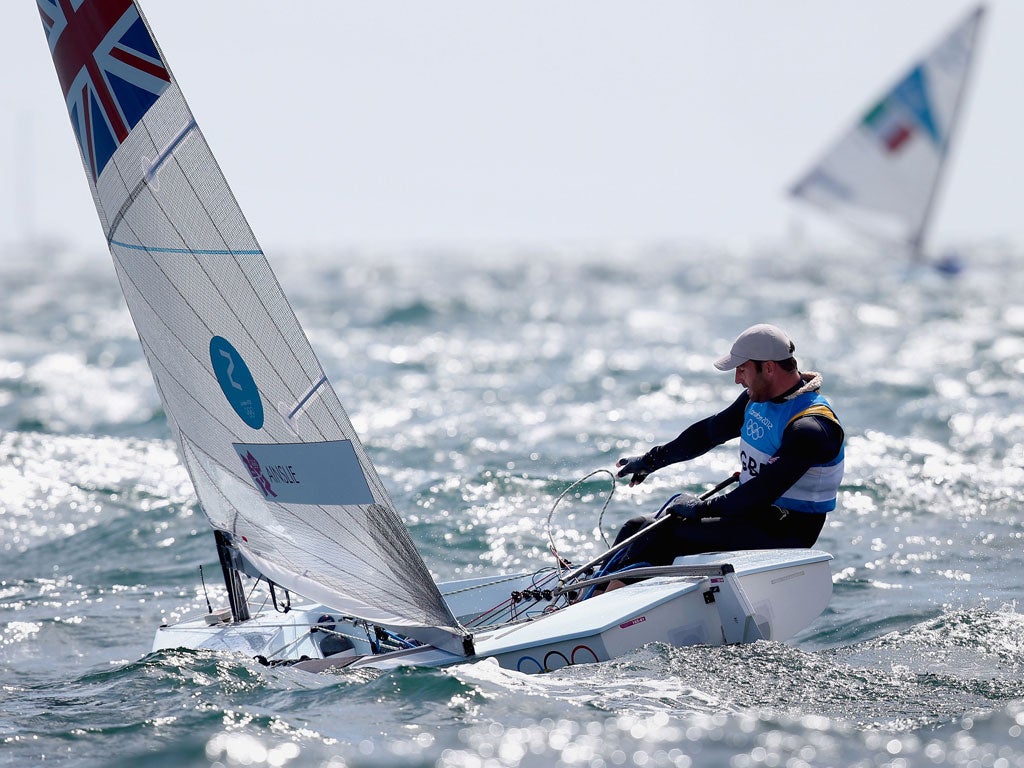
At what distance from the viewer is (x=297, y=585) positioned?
4.38 metres

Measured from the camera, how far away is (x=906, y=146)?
21109mm

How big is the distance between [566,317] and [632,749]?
20.7m

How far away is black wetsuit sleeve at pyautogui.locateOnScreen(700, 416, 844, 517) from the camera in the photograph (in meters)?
4.15

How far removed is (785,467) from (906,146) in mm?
18343

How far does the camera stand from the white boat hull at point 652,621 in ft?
12.9

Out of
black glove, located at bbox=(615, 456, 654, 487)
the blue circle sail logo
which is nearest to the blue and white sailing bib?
black glove, located at bbox=(615, 456, 654, 487)

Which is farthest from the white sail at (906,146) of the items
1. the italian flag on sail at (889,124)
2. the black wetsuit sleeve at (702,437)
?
the black wetsuit sleeve at (702,437)

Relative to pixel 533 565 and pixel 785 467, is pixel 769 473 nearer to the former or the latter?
pixel 785 467

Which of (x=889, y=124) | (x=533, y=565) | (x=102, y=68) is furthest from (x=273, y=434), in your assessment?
(x=889, y=124)

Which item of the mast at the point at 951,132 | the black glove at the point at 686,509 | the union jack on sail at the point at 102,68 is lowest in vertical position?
the black glove at the point at 686,509

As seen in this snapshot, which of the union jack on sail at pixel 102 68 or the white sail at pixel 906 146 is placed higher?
the white sail at pixel 906 146

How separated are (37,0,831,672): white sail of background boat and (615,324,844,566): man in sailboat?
15cm

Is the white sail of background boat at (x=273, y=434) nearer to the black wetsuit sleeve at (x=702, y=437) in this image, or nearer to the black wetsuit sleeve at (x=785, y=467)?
the black wetsuit sleeve at (x=785, y=467)

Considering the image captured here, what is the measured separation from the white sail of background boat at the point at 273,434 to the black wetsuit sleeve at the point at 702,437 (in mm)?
580
